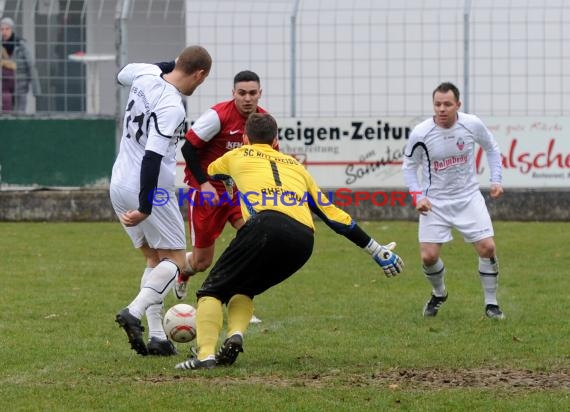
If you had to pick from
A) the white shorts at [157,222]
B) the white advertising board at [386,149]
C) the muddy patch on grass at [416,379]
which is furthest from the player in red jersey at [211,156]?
the white advertising board at [386,149]

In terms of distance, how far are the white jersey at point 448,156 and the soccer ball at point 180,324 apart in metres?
2.71

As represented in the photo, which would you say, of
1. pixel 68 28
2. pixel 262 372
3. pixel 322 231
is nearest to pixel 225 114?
pixel 262 372

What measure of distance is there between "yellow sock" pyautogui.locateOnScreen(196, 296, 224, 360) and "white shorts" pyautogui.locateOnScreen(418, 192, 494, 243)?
10.7 feet

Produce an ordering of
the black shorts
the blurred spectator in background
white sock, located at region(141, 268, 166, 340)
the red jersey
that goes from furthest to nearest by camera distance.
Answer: the blurred spectator in background < the red jersey < white sock, located at region(141, 268, 166, 340) < the black shorts

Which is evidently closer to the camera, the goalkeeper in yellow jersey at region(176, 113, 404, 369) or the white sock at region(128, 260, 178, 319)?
the goalkeeper in yellow jersey at region(176, 113, 404, 369)

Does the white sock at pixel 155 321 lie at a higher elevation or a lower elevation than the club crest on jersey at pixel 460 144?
lower

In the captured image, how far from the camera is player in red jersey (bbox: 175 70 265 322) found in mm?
10070

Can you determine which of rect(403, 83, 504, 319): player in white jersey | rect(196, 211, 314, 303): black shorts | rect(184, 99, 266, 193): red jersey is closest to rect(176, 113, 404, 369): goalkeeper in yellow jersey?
rect(196, 211, 314, 303): black shorts

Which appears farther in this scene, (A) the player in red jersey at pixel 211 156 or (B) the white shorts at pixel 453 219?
(B) the white shorts at pixel 453 219

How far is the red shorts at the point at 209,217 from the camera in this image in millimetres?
10492

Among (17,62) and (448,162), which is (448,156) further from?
(17,62)

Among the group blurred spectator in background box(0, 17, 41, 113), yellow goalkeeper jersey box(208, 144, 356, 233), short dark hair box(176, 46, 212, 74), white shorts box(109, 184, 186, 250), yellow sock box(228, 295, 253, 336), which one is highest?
blurred spectator in background box(0, 17, 41, 113)

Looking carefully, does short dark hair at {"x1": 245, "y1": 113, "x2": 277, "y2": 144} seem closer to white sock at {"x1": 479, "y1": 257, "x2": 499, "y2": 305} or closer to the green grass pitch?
the green grass pitch

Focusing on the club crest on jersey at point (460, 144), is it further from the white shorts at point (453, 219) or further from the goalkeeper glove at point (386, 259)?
the goalkeeper glove at point (386, 259)
